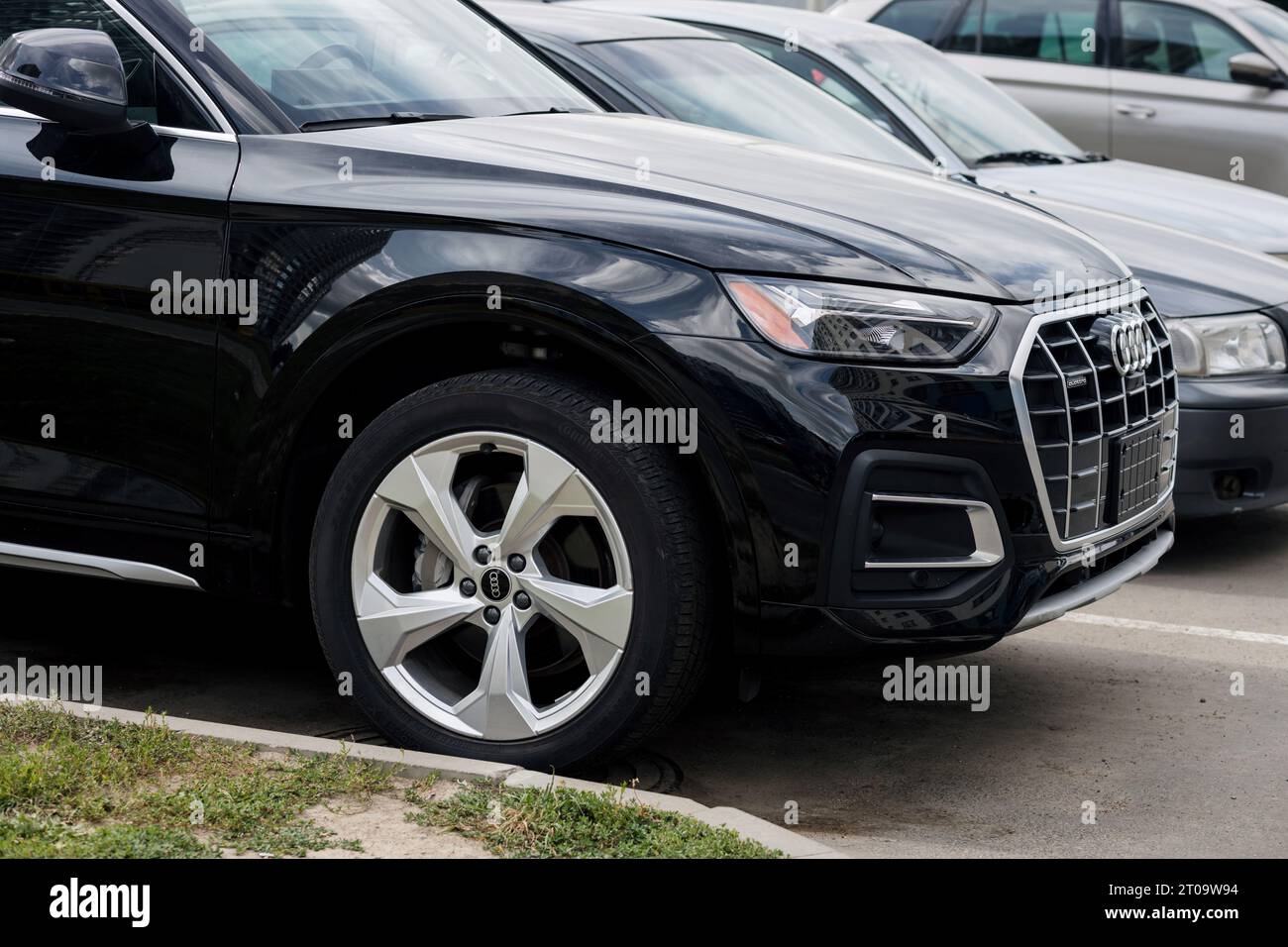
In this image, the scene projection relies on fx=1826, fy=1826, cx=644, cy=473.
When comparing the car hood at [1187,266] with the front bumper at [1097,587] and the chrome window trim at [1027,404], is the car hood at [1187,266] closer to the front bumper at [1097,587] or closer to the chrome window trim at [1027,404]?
the front bumper at [1097,587]

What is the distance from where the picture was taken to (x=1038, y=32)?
10594 millimetres

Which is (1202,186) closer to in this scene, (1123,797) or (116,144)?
Answer: (1123,797)

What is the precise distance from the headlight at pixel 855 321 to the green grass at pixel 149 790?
1178 millimetres

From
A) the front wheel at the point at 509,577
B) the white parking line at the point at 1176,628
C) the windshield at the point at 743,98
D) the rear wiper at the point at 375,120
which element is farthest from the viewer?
the windshield at the point at 743,98

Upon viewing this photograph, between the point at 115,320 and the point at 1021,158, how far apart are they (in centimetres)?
468

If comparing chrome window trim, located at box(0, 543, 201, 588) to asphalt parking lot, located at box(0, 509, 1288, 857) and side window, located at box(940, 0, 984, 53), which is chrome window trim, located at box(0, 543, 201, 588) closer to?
asphalt parking lot, located at box(0, 509, 1288, 857)

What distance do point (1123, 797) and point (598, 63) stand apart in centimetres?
363

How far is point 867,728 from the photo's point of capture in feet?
14.5

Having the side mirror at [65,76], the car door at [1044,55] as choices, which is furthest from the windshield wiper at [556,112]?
the car door at [1044,55]

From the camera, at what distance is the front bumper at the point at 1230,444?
5832 mm

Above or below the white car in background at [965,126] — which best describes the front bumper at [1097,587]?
below

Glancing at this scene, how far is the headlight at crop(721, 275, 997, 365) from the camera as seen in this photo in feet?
11.7

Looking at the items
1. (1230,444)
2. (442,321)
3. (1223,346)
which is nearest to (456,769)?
(442,321)

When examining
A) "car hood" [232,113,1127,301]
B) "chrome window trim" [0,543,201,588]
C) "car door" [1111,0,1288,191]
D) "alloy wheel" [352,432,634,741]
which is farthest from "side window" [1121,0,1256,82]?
"chrome window trim" [0,543,201,588]
